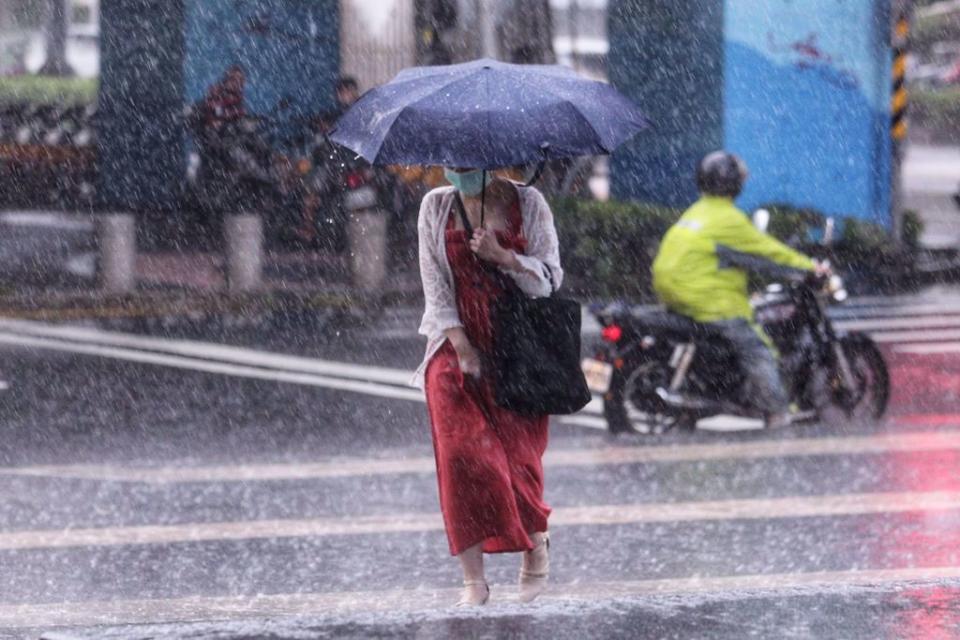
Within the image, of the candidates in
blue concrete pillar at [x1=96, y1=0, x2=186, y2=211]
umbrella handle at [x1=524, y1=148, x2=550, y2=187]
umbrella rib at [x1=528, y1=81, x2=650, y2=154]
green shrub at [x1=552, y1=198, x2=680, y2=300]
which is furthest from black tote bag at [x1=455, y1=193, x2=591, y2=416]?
blue concrete pillar at [x1=96, y1=0, x2=186, y2=211]

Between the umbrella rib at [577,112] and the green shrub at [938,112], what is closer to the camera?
the umbrella rib at [577,112]

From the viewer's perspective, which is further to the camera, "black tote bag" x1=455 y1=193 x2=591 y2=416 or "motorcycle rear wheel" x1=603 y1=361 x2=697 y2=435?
"motorcycle rear wheel" x1=603 y1=361 x2=697 y2=435

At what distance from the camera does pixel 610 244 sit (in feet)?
58.6

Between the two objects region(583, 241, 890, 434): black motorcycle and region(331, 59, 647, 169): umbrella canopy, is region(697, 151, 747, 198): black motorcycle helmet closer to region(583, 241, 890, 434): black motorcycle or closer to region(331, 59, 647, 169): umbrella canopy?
region(583, 241, 890, 434): black motorcycle

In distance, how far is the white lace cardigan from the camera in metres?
6.04

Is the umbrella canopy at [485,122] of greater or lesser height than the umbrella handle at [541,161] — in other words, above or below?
above

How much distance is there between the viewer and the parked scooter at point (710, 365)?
1055 centimetres

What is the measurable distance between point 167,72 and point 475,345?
16.3 meters

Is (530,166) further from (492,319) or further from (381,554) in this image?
(381,554)

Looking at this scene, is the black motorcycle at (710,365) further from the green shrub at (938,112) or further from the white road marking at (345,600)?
the green shrub at (938,112)

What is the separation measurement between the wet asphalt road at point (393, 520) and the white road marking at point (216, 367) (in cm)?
5

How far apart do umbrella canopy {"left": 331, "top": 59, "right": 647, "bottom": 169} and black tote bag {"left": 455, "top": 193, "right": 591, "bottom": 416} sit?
12.3 inches

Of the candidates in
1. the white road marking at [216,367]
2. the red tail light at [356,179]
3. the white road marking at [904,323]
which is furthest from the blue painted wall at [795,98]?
the white road marking at [216,367]

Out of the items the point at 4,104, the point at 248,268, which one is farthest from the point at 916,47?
the point at 248,268
